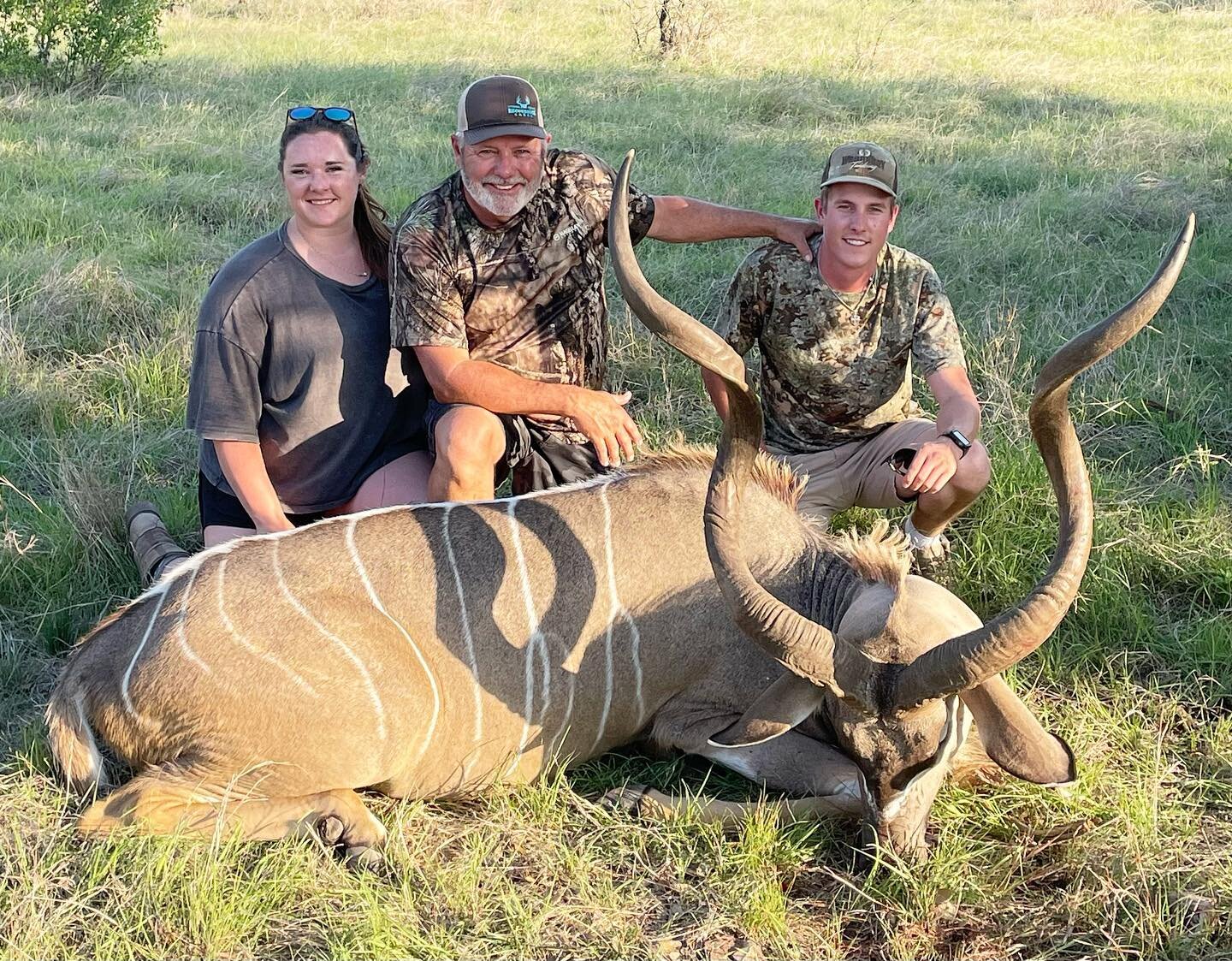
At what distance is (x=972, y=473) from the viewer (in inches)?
148

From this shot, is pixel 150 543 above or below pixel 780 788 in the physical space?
above

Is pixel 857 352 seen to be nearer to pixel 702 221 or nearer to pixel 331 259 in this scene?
pixel 702 221

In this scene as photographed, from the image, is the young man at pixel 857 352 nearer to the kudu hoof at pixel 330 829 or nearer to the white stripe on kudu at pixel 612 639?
the white stripe on kudu at pixel 612 639

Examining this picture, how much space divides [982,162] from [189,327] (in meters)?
4.98

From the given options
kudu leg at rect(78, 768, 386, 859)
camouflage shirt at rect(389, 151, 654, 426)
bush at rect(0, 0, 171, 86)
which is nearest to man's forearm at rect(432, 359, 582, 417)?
camouflage shirt at rect(389, 151, 654, 426)

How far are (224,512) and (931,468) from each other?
2206 millimetres

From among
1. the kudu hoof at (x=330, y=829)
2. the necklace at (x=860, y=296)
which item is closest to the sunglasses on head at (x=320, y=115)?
the necklace at (x=860, y=296)

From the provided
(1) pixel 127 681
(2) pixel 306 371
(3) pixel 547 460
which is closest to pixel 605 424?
(3) pixel 547 460

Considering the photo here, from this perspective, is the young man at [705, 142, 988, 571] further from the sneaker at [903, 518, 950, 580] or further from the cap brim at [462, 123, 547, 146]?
the cap brim at [462, 123, 547, 146]

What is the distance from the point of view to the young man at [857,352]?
12.9ft

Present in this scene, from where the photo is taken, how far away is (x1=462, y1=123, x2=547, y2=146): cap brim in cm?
393

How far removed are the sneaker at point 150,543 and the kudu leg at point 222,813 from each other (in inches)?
39.9

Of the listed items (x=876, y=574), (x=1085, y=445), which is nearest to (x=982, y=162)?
(x=1085, y=445)

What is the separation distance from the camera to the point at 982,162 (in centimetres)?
786
